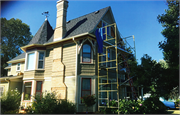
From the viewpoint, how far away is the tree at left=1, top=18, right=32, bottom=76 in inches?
1244

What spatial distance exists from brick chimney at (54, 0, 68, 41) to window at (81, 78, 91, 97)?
479 cm

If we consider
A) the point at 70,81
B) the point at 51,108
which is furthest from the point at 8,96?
the point at 70,81

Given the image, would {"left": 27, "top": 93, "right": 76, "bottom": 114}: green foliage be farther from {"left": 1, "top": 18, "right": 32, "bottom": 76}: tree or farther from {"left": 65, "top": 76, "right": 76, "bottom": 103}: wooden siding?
{"left": 1, "top": 18, "right": 32, "bottom": 76}: tree

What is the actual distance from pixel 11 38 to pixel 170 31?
100 feet

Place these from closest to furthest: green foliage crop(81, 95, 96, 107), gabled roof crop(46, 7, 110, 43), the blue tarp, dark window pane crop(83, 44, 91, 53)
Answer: green foliage crop(81, 95, 96, 107)
the blue tarp
dark window pane crop(83, 44, 91, 53)
gabled roof crop(46, 7, 110, 43)

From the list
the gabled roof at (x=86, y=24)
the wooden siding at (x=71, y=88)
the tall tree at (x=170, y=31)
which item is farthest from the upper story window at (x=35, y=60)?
the tall tree at (x=170, y=31)

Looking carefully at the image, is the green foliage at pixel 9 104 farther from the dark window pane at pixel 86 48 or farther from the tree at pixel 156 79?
the tree at pixel 156 79

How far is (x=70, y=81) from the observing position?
13.1m

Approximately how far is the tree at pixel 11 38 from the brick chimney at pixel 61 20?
2066 centimetres

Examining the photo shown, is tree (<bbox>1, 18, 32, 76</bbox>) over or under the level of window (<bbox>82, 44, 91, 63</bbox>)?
over

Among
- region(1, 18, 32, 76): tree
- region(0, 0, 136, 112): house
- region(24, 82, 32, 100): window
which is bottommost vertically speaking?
region(24, 82, 32, 100): window

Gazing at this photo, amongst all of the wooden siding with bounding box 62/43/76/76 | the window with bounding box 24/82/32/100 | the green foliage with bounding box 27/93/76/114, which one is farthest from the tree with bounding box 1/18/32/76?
the green foliage with bounding box 27/93/76/114

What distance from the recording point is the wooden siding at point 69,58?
13.3 m

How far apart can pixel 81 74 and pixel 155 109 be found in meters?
6.58
